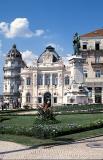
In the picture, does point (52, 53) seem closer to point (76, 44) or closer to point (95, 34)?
point (95, 34)

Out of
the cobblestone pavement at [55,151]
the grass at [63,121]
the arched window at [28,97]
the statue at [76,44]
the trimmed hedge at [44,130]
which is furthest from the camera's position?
the arched window at [28,97]

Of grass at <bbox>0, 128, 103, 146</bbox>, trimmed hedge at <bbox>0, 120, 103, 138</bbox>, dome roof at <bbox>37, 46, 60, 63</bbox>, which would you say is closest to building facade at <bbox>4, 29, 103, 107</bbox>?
dome roof at <bbox>37, 46, 60, 63</bbox>

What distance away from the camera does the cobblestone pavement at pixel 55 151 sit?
1652 centimetres

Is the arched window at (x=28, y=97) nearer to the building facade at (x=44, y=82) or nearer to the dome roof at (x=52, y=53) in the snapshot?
the building facade at (x=44, y=82)

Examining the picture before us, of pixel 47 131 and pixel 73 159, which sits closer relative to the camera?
pixel 73 159

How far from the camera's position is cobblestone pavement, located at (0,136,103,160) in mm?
16522

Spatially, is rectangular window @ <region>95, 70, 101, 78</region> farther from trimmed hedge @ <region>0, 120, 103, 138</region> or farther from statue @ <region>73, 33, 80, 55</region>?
trimmed hedge @ <region>0, 120, 103, 138</region>

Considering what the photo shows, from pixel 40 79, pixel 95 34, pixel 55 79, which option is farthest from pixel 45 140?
pixel 40 79

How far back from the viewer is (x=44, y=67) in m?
100

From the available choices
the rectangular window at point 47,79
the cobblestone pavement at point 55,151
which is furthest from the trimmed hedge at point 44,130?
the rectangular window at point 47,79

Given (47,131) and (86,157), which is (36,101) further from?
(86,157)

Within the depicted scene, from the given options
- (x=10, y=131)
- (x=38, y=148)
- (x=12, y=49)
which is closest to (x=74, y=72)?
(x=10, y=131)

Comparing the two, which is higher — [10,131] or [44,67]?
[44,67]

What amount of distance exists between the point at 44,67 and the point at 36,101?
8448 millimetres
